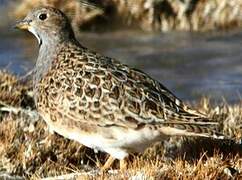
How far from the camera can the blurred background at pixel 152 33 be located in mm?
12508

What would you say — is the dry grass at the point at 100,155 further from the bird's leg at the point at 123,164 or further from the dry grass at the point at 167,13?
the dry grass at the point at 167,13

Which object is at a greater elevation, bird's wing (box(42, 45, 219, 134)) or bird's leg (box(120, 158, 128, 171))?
bird's wing (box(42, 45, 219, 134))

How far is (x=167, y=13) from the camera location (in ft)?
46.4

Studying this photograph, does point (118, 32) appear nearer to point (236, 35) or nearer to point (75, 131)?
point (236, 35)

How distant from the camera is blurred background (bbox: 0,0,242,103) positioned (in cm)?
1251

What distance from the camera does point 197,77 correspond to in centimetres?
1172

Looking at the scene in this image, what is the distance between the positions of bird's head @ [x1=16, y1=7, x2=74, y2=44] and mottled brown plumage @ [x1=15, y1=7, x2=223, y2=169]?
0.49m

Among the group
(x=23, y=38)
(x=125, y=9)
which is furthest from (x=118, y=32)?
(x=23, y=38)

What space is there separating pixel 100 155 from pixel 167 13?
22.0 feet

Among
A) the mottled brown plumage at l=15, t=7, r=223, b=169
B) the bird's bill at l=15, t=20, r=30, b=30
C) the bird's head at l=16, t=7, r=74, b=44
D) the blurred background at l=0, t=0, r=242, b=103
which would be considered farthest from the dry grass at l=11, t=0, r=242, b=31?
the mottled brown plumage at l=15, t=7, r=223, b=169

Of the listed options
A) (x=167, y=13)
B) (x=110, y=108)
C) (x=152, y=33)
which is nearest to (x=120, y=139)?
(x=110, y=108)

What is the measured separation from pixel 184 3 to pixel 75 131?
754 centimetres

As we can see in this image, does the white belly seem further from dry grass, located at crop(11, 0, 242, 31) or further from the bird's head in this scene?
dry grass, located at crop(11, 0, 242, 31)

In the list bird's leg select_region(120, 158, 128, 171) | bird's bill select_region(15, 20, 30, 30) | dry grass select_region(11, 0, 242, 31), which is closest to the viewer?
bird's leg select_region(120, 158, 128, 171)
